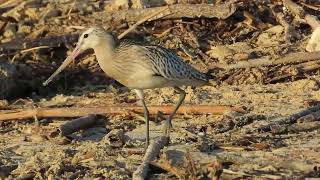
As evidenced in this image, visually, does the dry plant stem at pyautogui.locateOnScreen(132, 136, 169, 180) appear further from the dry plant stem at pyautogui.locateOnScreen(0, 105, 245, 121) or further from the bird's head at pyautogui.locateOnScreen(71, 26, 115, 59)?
the dry plant stem at pyautogui.locateOnScreen(0, 105, 245, 121)

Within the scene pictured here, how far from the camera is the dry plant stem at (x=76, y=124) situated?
8750 mm

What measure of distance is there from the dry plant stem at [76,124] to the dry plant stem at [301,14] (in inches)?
149

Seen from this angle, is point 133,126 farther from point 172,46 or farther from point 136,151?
point 172,46

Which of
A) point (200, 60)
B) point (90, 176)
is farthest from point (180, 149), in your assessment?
point (200, 60)

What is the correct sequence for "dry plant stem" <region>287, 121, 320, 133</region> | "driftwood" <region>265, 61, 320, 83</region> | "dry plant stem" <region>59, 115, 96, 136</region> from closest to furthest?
"dry plant stem" <region>287, 121, 320, 133</region> → "dry plant stem" <region>59, 115, 96, 136</region> → "driftwood" <region>265, 61, 320, 83</region>

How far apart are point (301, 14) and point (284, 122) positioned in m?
3.73

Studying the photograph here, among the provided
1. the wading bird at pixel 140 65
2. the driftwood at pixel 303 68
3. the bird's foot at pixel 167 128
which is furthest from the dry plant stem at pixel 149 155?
the driftwood at pixel 303 68

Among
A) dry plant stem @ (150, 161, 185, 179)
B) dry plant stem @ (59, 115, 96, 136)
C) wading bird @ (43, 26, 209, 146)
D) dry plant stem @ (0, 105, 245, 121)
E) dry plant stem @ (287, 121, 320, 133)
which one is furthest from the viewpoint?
dry plant stem @ (0, 105, 245, 121)

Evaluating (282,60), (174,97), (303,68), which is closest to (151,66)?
(174,97)

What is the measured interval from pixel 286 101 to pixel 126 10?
146 inches

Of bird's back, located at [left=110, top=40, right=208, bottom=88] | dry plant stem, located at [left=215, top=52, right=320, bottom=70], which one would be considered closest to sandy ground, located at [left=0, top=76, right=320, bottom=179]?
dry plant stem, located at [left=215, top=52, right=320, bottom=70]

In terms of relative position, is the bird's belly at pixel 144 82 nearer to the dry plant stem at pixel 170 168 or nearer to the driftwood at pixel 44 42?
the dry plant stem at pixel 170 168

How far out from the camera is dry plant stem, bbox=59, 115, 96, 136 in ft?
28.7

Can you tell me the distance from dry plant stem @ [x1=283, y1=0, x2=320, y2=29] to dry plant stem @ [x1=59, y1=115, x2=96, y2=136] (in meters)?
3.79
